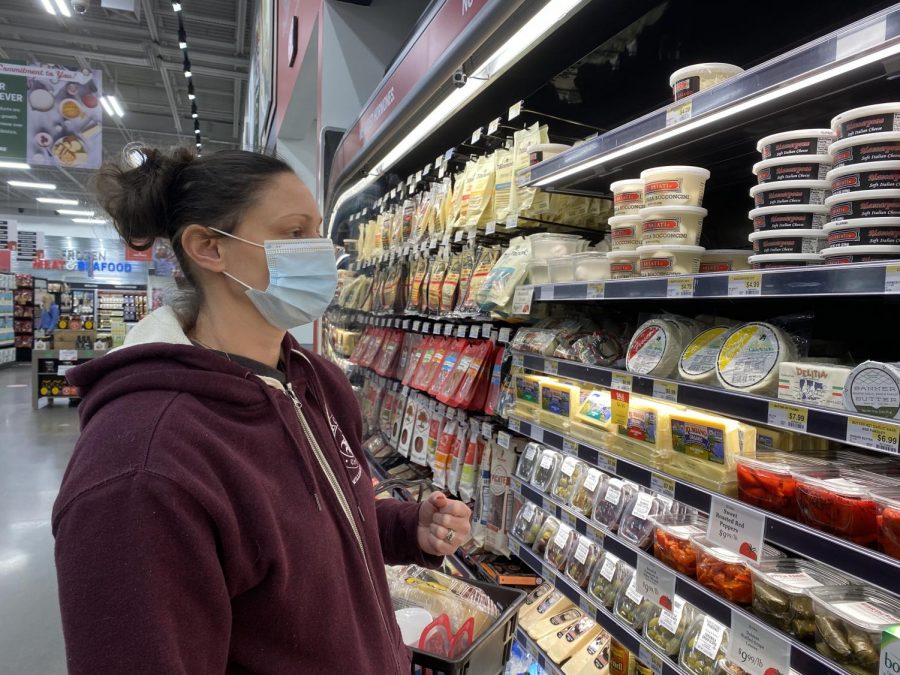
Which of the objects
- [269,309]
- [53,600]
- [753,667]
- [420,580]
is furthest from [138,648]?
[53,600]

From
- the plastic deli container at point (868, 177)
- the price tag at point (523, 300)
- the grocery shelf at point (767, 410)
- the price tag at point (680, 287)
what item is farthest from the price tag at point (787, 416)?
the price tag at point (523, 300)

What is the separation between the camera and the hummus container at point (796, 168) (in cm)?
118

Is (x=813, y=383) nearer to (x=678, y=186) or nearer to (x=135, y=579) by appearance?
(x=678, y=186)

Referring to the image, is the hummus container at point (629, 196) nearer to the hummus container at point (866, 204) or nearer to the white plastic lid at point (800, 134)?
the white plastic lid at point (800, 134)

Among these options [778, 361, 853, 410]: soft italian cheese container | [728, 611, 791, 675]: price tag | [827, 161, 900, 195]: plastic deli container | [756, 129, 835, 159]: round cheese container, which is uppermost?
[756, 129, 835, 159]: round cheese container

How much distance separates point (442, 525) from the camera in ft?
5.01

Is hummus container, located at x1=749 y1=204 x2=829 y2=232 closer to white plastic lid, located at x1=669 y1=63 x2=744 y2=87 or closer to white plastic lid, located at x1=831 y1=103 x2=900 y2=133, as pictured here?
white plastic lid, located at x1=831 y1=103 x2=900 y2=133

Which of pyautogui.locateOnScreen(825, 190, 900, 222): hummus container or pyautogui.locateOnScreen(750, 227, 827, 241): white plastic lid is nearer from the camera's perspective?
pyautogui.locateOnScreen(825, 190, 900, 222): hummus container

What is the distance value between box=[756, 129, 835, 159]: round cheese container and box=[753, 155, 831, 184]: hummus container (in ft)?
0.04

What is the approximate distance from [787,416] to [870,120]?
546 millimetres

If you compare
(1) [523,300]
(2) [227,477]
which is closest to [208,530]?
(2) [227,477]

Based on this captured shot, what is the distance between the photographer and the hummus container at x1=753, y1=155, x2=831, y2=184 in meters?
1.18

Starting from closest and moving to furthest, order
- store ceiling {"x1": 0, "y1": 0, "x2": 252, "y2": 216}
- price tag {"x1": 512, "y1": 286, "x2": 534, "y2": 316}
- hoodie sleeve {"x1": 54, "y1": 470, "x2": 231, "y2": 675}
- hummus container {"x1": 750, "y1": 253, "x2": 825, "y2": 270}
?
hoodie sleeve {"x1": 54, "y1": 470, "x2": 231, "y2": 675}, hummus container {"x1": 750, "y1": 253, "x2": 825, "y2": 270}, price tag {"x1": 512, "y1": 286, "x2": 534, "y2": 316}, store ceiling {"x1": 0, "y1": 0, "x2": 252, "y2": 216}

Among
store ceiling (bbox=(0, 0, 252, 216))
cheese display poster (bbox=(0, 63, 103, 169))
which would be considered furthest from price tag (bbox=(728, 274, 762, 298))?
cheese display poster (bbox=(0, 63, 103, 169))
